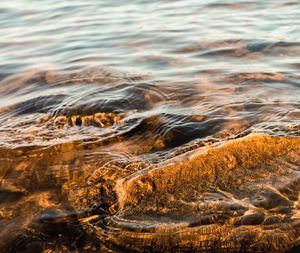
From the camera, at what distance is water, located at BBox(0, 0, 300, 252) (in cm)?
272

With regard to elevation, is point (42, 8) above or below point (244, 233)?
above

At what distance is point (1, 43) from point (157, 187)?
6.05 m

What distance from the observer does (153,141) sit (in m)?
3.89

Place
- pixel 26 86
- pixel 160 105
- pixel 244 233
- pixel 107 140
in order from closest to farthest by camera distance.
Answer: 1. pixel 244 233
2. pixel 107 140
3. pixel 160 105
4. pixel 26 86

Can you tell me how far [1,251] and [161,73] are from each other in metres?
3.52

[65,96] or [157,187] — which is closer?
[157,187]

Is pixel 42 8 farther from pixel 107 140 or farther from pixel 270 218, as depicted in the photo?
pixel 270 218

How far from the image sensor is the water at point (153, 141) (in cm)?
272

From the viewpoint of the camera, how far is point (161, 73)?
5.69 metres

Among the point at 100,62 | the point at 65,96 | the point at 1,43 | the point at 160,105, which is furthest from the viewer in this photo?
the point at 1,43

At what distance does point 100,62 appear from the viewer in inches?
249

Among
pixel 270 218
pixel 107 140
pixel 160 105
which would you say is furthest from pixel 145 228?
pixel 160 105

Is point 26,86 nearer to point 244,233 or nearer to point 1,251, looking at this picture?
point 1,251

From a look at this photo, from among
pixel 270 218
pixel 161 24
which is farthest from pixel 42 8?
pixel 270 218
